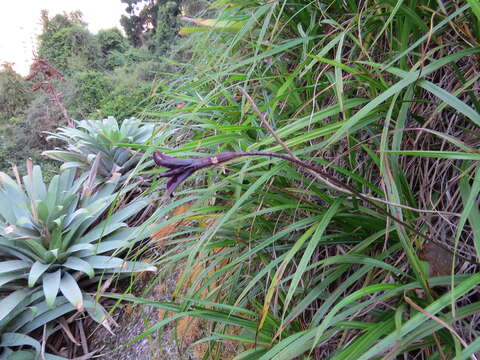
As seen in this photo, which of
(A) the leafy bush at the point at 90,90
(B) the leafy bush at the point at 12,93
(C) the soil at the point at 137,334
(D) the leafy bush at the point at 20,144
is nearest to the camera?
(C) the soil at the point at 137,334

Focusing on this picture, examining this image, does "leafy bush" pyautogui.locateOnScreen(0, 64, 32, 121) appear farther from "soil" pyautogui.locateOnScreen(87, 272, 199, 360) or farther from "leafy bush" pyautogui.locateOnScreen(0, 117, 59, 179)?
"soil" pyautogui.locateOnScreen(87, 272, 199, 360)

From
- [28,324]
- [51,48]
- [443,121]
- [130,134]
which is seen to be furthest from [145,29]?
[443,121]

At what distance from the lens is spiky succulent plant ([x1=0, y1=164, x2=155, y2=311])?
1.70 metres

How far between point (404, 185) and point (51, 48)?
37.8 feet

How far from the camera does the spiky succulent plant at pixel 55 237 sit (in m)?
1.70

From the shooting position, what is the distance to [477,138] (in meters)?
0.68

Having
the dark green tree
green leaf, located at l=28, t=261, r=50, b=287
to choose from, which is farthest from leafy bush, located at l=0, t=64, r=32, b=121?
green leaf, located at l=28, t=261, r=50, b=287

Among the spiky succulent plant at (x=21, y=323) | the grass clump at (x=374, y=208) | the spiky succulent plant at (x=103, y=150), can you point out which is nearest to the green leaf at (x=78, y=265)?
the spiky succulent plant at (x=21, y=323)

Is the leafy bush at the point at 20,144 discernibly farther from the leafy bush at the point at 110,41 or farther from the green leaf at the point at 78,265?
the green leaf at the point at 78,265

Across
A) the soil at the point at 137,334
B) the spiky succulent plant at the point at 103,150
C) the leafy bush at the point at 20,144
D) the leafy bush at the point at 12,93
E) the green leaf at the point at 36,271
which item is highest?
the leafy bush at the point at 12,93

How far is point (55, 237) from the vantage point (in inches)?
73.0

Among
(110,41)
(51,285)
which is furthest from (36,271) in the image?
(110,41)

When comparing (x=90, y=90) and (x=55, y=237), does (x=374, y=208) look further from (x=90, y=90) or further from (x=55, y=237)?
(x=90, y=90)

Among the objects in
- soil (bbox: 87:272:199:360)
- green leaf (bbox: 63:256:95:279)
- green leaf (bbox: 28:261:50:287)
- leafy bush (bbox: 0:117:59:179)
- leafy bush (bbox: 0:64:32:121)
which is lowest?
soil (bbox: 87:272:199:360)
